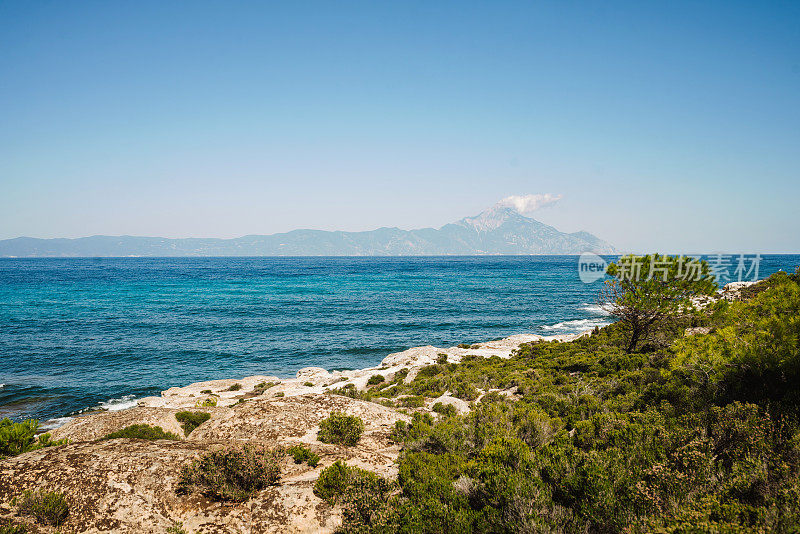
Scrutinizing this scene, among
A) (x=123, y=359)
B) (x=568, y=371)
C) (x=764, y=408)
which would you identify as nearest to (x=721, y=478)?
(x=764, y=408)

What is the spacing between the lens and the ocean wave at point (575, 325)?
44.2m

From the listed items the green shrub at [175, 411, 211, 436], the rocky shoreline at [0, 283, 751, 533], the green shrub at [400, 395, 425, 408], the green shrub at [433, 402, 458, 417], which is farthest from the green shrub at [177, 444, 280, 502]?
the green shrub at [400, 395, 425, 408]

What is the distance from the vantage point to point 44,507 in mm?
5781

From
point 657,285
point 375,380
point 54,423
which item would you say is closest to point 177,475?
point 375,380

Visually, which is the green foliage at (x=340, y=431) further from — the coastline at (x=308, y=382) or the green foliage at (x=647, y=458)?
the coastline at (x=308, y=382)

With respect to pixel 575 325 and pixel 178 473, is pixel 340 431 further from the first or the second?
pixel 575 325

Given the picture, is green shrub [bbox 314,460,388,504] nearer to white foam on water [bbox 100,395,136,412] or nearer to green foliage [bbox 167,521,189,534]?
green foliage [bbox 167,521,189,534]

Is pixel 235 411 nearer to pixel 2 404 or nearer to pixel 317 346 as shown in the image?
pixel 2 404

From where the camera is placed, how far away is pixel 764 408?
7820mm

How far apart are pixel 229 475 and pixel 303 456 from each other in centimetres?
169

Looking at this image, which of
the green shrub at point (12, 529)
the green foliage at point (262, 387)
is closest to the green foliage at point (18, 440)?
the green shrub at point (12, 529)

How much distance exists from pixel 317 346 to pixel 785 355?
3514 centimetres

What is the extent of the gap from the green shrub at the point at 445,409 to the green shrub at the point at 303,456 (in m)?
5.62

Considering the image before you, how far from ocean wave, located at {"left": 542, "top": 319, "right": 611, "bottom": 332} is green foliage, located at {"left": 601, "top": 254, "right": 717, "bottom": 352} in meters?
23.7
